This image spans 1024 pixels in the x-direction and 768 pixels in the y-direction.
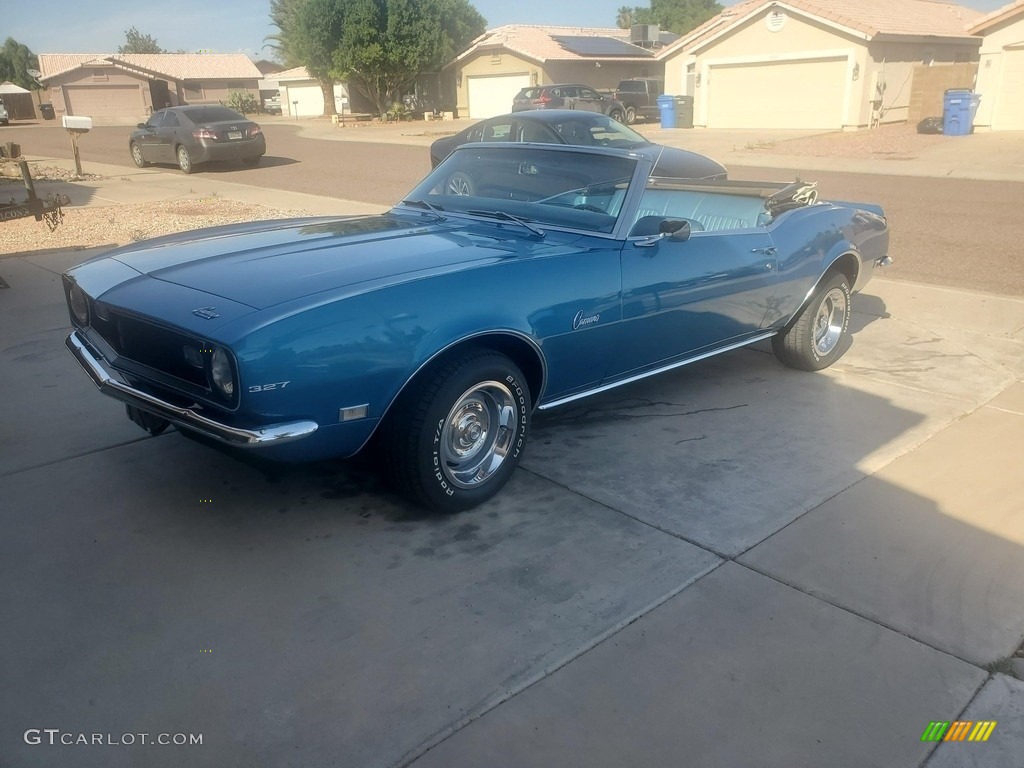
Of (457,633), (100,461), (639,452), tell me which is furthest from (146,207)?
(457,633)

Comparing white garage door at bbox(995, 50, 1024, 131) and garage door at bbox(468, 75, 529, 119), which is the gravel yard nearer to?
white garage door at bbox(995, 50, 1024, 131)

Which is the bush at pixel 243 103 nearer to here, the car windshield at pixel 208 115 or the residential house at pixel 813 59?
the residential house at pixel 813 59

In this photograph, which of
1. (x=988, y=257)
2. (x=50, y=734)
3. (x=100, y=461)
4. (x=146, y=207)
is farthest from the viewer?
(x=146, y=207)

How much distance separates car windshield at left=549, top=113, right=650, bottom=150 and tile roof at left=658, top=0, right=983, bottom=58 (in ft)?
55.6

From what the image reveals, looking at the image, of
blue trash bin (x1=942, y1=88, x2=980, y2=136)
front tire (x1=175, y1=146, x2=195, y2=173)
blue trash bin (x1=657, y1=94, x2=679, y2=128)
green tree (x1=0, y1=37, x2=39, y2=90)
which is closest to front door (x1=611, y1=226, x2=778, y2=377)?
front tire (x1=175, y1=146, x2=195, y2=173)

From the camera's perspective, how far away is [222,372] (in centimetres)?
317

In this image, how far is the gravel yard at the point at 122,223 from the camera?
1052 centimetres

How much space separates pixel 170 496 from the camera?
4.00 m

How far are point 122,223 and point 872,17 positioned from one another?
2571 cm

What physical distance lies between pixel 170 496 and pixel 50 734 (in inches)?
60.2

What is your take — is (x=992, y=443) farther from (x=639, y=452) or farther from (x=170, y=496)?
(x=170, y=496)

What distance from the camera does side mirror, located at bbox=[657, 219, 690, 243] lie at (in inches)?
173

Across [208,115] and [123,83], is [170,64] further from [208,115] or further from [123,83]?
[208,115]

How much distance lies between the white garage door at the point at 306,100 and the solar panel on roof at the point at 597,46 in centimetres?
1849
